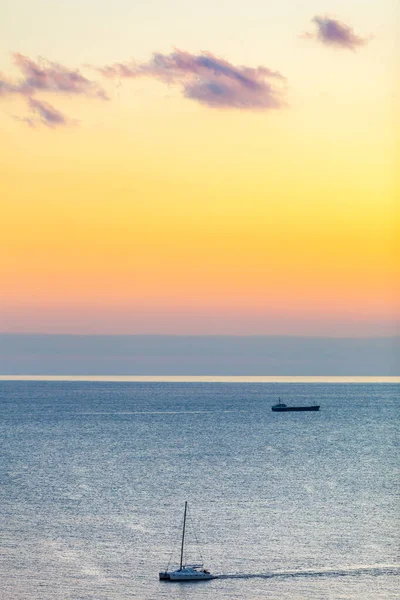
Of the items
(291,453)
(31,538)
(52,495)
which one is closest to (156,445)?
(291,453)

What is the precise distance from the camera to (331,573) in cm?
8262

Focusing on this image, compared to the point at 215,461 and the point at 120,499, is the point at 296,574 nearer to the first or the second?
the point at 120,499

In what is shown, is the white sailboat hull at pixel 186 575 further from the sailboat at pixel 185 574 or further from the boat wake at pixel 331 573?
the boat wake at pixel 331 573

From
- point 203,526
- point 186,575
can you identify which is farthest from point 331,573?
point 203,526

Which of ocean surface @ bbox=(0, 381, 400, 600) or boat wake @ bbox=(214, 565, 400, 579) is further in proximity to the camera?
boat wake @ bbox=(214, 565, 400, 579)

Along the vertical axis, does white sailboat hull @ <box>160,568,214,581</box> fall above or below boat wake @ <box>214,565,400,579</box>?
below

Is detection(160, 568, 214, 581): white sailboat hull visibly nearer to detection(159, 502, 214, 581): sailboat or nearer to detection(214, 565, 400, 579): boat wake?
detection(159, 502, 214, 581): sailboat

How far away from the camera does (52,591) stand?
76125mm

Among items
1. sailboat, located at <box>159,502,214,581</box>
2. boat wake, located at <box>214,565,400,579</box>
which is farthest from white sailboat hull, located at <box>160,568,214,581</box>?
boat wake, located at <box>214,565,400,579</box>

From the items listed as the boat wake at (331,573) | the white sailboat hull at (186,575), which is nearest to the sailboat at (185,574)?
the white sailboat hull at (186,575)

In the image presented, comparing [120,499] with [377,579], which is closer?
[377,579]

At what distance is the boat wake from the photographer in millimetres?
81125

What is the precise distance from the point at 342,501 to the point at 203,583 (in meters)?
44.8

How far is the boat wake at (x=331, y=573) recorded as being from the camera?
81.1 m
